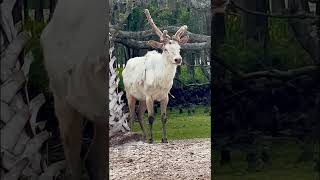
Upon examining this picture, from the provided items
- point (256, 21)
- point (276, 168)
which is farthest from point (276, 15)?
point (276, 168)

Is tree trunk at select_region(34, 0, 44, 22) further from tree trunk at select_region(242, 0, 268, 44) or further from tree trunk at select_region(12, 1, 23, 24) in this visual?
tree trunk at select_region(242, 0, 268, 44)

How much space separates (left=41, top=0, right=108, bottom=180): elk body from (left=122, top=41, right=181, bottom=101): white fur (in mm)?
209

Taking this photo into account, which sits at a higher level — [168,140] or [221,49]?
[221,49]

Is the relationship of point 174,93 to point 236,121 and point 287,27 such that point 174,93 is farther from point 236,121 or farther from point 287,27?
point 287,27

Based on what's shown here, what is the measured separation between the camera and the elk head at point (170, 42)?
473 centimetres

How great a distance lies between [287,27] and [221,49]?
539 mm

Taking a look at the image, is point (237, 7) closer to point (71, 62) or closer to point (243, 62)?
point (243, 62)

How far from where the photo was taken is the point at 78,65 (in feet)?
15.7

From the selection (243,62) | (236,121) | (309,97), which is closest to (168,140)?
(236,121)

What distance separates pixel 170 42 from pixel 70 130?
1.08 metres

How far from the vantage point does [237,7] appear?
4.71m

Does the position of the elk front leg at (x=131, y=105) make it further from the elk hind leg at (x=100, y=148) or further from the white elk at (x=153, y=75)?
the elk hind leg at (x=100, y=148)

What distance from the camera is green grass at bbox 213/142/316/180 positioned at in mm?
4758

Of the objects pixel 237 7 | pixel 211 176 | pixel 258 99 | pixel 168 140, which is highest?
pixel 237 7
